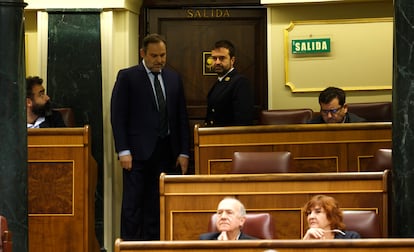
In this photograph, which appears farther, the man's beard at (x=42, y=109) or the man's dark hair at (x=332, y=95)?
the man's beard at (x=42, y=109)

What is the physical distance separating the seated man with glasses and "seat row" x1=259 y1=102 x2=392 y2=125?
0.47 m

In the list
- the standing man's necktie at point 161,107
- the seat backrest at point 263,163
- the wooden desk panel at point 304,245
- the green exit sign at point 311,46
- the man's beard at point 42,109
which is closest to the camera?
the wooden desk panel at point 304,245

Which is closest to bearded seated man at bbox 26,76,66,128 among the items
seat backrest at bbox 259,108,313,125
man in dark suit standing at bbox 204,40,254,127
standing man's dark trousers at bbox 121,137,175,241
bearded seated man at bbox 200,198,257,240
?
standing man's dark trousers at bbox 121,137,175,241

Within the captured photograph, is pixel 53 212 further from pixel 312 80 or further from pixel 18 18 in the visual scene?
pixel 312 80

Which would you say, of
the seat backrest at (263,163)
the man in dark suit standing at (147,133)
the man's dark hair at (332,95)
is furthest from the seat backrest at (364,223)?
the man in dark suit standing at (147,133)

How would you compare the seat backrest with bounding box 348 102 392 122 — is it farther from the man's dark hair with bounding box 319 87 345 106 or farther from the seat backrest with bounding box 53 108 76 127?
the seat backrest with bounding box 53 108 76 127

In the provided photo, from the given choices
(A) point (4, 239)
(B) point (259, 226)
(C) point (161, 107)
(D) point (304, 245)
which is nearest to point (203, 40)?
(C) point (161, 107)

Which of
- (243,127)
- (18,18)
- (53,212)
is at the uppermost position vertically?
(18,18)

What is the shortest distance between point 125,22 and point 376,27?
225 cm

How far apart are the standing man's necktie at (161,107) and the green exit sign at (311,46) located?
174cm

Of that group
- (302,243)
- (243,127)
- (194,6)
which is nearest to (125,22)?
(194,6)

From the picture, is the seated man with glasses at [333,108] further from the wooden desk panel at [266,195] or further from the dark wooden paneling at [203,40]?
the dark wooden paneling at [203,40]

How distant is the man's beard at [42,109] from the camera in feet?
27.9

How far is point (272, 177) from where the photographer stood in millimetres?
6770
